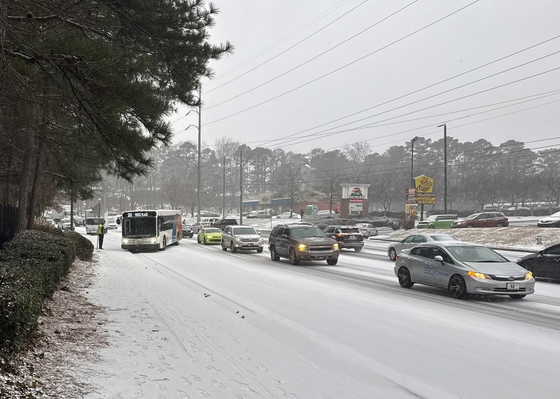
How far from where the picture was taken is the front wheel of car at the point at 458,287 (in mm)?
11586

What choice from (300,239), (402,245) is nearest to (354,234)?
(402,245)

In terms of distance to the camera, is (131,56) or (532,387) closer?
(532,387)

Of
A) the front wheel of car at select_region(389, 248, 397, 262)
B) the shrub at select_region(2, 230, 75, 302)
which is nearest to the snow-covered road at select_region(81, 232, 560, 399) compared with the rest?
the shrub at select_region(2, 230, 75, 302)

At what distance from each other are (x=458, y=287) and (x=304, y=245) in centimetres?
924

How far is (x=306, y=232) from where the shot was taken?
21.8 m

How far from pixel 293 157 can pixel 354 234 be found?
105174mm

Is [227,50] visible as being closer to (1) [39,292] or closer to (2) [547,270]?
(1) [39,292]

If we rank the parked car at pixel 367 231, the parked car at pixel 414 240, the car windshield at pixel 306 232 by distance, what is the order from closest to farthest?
the car windshield at pixel 306 232, the parked car at pixel 414 240, the parked car at pixel 367 231

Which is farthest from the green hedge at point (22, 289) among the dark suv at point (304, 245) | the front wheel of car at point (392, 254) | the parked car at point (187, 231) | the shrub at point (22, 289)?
the parked car at point (187, 231)

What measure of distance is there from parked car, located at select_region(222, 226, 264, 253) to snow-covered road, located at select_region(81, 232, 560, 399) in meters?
14.1

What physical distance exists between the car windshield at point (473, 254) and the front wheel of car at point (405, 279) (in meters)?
1.57

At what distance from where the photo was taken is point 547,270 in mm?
15133

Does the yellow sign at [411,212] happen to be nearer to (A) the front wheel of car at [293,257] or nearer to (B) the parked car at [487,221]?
(B) the parked car at [487,221]

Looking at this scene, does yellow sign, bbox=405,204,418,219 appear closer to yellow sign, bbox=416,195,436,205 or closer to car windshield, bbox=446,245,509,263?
yellow sign, bbox=416,195,436,205
